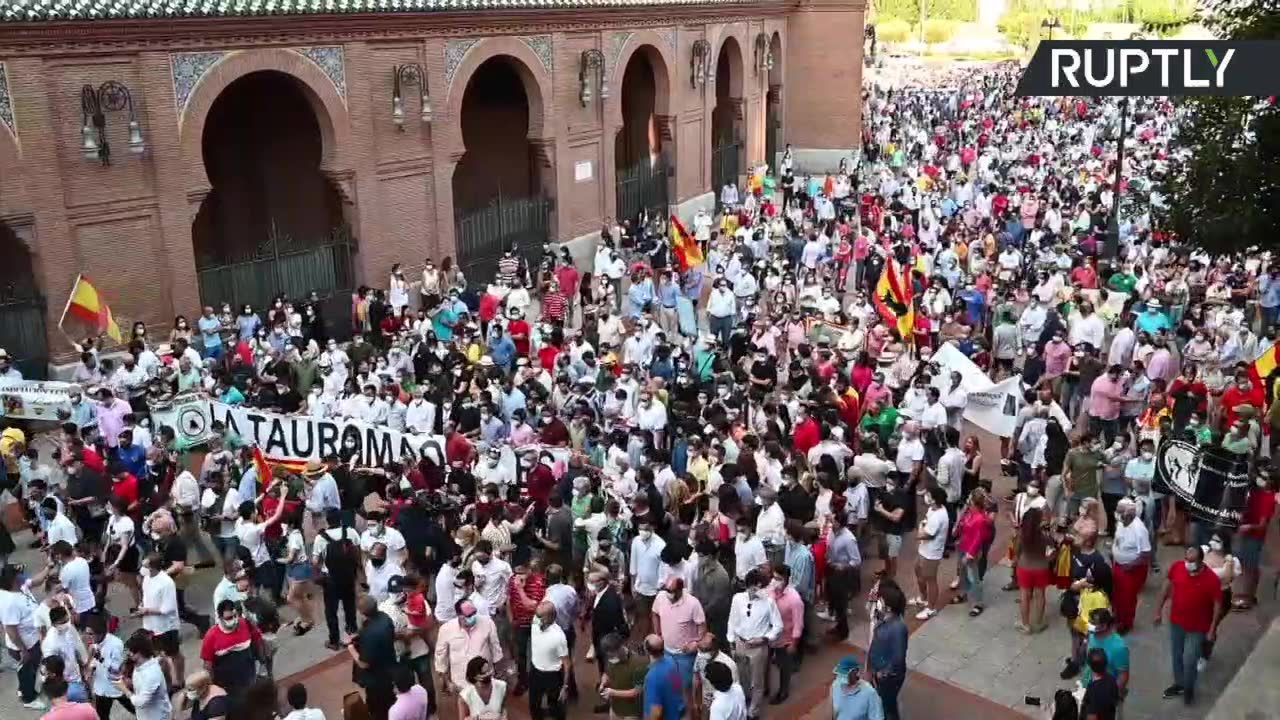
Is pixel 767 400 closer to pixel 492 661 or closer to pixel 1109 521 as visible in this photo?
pixel 1109 521

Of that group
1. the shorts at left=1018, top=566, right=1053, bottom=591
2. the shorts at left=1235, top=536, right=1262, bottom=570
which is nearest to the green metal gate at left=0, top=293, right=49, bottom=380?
the shorts at left=1018, top=566, right=1053, bottom=591

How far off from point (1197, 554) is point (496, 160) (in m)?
20.7

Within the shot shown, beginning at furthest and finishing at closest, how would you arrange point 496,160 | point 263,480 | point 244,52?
1. point 496,160
2. point 244,52
3. point 263,480

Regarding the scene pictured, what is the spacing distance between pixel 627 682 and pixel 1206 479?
5647 mm

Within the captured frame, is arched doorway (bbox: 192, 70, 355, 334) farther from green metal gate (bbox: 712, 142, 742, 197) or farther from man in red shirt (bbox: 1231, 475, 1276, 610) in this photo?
man in red shirt (bbox: 1231, 475, 1276, 610)

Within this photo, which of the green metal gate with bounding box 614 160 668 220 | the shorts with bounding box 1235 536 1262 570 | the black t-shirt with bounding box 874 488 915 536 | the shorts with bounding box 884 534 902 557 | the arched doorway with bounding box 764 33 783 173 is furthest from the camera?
the arched doorway with bounding box 764 33 783 173

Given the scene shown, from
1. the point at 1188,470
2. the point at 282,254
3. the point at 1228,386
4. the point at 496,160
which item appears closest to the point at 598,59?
the point at 496,160

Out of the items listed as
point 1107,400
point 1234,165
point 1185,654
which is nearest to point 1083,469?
point 1185,654

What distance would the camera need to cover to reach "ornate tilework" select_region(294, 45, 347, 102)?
63.4 ft

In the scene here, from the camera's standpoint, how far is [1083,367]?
14.3 m

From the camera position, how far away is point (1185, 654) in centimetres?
930

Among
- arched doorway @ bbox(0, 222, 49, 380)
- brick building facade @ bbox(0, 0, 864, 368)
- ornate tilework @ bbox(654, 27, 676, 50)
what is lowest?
arched doorway @ bbox(0, 222, 49, 380)

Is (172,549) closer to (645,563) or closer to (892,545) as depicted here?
(645,563)

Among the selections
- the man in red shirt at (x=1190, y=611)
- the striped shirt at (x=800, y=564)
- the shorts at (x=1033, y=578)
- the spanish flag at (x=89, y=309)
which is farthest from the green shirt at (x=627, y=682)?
the spanish flag at (x=89, y=309)
